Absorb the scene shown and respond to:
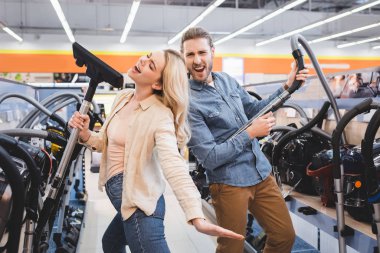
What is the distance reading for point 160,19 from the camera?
17.0 metres

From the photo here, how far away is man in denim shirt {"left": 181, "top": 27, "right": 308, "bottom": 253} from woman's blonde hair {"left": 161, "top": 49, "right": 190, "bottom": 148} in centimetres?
36

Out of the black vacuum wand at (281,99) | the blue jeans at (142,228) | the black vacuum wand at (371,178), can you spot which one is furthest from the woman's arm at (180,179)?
the black vacuum wand at (371,178)

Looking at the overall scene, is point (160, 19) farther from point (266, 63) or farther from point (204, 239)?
point (204, 239)

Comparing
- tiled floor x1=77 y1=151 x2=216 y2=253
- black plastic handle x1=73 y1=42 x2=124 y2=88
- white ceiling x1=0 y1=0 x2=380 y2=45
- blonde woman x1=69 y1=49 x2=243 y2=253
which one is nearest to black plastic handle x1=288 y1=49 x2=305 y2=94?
blonde woman x1=69 y1=49 x2=243 y2=253

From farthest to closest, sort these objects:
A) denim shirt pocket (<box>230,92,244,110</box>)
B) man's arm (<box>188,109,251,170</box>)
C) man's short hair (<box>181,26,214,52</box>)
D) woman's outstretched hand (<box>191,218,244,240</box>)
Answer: denim shirt pocket (<box>230,92,244,110</box>) → man's short hair (<box>181,26,214,52</box>) → man's arm (<box>188,109,251,170</box>) → woman's outstretched hand (<box>191,218,244,240</box>)

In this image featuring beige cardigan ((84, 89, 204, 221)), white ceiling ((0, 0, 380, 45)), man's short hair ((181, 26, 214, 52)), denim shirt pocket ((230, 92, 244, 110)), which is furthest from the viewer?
white ceiling ((0, 0, 380, 45))

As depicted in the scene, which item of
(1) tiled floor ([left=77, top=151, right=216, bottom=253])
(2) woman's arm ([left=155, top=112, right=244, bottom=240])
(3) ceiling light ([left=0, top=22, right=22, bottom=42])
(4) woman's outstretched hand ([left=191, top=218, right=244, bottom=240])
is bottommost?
(1) tiled floor ([left=77, top=151, right=216, bottom=253])

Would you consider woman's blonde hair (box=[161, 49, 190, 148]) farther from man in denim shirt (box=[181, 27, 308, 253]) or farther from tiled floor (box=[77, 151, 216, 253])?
tiled floor (box=[77, 151, 216, 253])

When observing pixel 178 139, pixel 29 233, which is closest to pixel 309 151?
pixel 178 139

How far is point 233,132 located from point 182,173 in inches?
28.9

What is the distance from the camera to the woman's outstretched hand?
4.47 ft

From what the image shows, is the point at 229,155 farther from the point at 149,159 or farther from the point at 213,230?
the point at 213,230

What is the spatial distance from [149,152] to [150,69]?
0.36 meters

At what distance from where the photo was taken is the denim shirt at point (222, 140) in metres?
2.05
